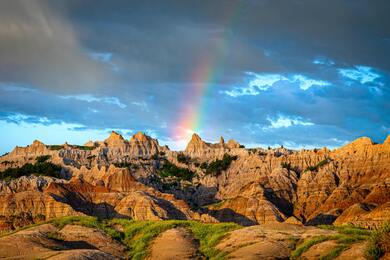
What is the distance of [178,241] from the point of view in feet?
183

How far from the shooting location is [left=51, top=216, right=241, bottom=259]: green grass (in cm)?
5488

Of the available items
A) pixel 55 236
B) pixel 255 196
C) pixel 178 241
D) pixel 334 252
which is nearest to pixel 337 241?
pixel 334 252

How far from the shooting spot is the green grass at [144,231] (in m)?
54.9

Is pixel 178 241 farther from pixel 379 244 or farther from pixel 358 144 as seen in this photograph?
pixel 358 144

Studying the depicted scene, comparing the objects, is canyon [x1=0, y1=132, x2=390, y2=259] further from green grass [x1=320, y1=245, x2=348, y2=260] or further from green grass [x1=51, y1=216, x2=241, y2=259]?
green grass [x1=320, y1=245, x2=348, y2=260]

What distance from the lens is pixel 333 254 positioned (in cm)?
4450

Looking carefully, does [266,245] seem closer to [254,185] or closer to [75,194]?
[75,194]

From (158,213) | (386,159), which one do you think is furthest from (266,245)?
(386,159)

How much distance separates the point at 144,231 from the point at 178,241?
5.16m

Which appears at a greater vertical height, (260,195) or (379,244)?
(260,195)

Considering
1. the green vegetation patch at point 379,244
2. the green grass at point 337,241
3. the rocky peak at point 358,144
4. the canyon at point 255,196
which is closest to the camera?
the green vegetation patch at point 379,244

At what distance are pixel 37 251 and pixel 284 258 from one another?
1901 cm

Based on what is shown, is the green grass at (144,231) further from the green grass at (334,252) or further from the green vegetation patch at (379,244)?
the green vegetation patch at (379,244)

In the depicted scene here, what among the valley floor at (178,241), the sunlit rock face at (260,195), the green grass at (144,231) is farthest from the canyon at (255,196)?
the valley floor at (178,241)
